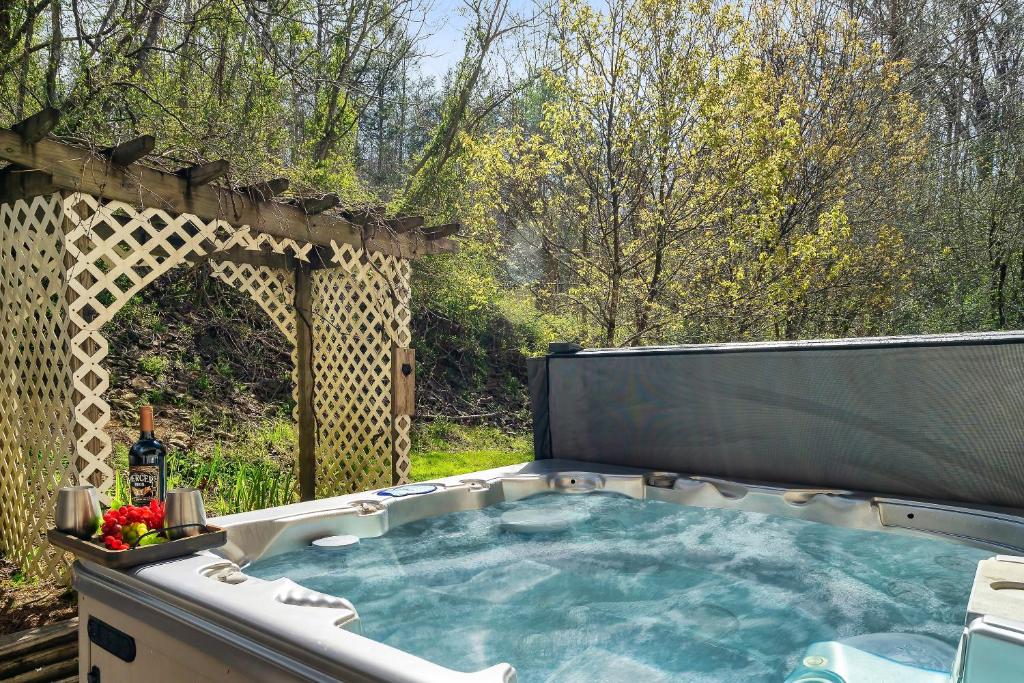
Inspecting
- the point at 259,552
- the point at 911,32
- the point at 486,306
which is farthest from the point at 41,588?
the point at 911,32

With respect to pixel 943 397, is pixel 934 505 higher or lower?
lower

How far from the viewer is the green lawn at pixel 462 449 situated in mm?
6613

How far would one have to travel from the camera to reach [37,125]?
105 inches

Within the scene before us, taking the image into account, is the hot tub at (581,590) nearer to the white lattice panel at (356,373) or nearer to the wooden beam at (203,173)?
the wooden beam at (203,173)

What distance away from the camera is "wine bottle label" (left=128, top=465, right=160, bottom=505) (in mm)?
2002

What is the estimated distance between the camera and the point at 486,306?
9.16 m

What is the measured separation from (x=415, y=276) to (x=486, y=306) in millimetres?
1638

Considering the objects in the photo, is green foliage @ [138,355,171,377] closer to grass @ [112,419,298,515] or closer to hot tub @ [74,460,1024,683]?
grass @ [112,419,298,515]

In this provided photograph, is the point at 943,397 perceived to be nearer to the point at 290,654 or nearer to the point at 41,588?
the point at 290,654

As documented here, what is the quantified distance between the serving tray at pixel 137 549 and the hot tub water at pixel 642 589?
0.45 metres

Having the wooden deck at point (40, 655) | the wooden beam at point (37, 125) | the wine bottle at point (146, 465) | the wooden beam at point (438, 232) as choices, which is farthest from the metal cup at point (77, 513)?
the wooden beam at point (438, 232)

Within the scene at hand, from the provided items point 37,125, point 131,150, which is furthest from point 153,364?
point 37,125

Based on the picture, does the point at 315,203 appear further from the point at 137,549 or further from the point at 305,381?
the point at 137,549

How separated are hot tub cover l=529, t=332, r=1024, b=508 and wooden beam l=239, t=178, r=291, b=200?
1.50 metres
